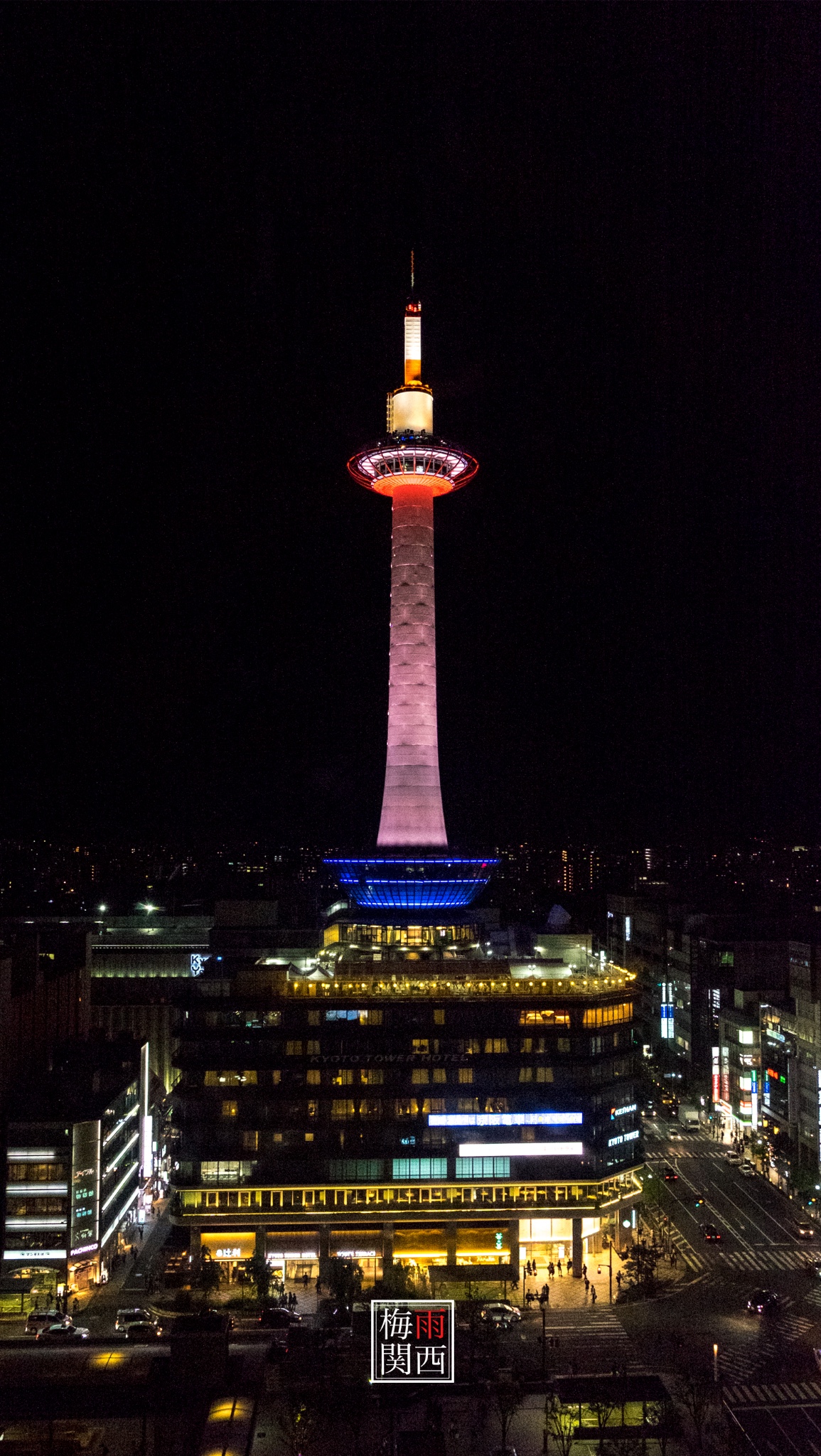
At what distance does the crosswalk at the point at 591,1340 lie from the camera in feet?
134

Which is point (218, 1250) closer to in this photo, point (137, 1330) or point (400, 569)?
point (137, 1330)

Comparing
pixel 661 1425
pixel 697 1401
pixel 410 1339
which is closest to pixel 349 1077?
pixel 697 1401

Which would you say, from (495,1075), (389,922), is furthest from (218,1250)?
(389,922)

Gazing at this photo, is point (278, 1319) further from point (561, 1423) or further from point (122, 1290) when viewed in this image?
point (561, 1423)

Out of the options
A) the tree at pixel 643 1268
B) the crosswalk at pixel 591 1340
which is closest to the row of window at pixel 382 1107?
the tree at pixel 643 1268

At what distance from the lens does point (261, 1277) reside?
1890 inches

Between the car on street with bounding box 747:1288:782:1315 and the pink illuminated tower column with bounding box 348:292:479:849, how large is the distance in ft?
102

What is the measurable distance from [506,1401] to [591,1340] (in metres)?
9.80

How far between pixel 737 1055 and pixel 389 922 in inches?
1176

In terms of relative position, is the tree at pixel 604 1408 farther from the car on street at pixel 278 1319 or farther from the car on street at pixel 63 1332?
the car on street at pixel 63 1332

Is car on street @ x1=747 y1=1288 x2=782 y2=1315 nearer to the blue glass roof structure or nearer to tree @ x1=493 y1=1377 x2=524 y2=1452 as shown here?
tree @ x1=493 y1=1377 x2=524 y2=1452

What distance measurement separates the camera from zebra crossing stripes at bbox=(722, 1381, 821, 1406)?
123 ft

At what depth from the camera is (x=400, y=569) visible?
76500mm

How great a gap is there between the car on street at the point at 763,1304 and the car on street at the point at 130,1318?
25464 millimetres
